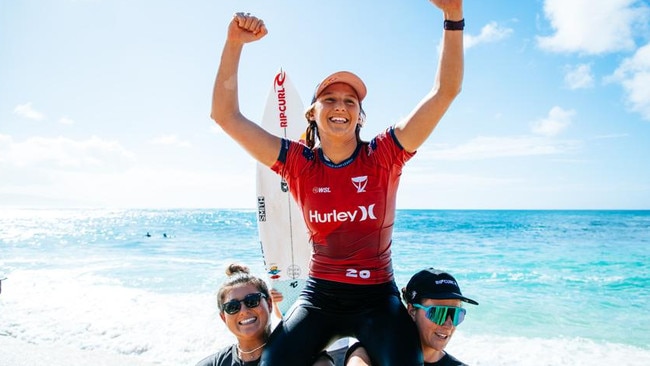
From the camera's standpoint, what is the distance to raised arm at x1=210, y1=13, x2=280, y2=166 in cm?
253

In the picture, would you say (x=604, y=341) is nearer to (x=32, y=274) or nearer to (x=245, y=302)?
(x=245, y=302)

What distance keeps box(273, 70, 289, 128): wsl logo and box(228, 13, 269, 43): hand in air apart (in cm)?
355

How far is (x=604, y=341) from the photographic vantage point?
8984mm

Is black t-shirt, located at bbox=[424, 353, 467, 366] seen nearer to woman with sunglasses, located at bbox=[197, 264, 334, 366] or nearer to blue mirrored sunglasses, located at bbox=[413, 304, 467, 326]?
blue mirrored sunglasses, located at bbox=[413, 304, 467, 326]

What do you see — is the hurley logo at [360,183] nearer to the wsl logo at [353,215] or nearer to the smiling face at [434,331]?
the wsl logo at [353,215]

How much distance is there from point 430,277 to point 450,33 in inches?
59.7

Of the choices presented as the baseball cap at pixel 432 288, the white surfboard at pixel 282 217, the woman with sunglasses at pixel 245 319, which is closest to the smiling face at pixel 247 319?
the woman with sunglasses at pixel 245 319

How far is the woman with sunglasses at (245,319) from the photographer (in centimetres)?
285

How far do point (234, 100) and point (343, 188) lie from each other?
0.87m

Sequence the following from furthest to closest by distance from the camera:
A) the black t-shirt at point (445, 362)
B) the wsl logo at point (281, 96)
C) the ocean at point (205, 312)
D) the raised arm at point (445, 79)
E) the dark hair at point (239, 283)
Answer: the ocean at point (205, 312) < the wsl logo at point (281, 96) < the dark hair at point (239, 283) < the black t-shirt at point (445, 362) < the raised arm at point (445, 79)

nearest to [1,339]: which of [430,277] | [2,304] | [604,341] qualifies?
[2,304]

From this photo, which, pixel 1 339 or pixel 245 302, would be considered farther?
pixel 1 339

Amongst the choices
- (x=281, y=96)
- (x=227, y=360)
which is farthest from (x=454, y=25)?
(x=281, y=96)

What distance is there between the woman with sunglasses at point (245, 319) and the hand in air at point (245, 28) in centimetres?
166
